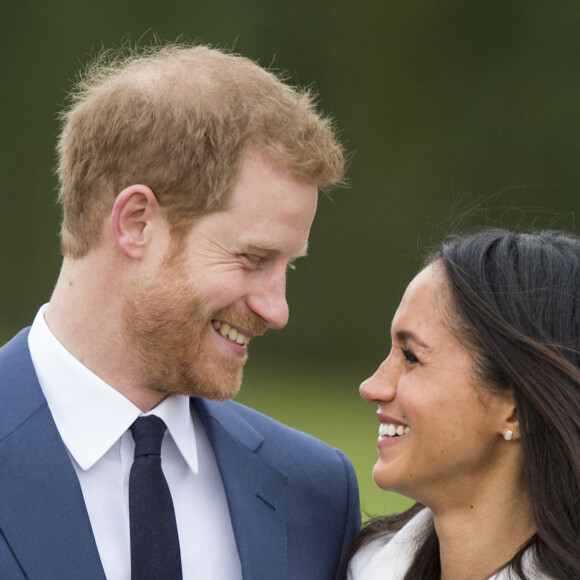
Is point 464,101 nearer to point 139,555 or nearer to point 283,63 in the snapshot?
point 283,63

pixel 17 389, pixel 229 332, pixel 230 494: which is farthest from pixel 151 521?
pixel 229 332

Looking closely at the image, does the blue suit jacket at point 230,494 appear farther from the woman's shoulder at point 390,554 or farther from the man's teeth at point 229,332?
the man's teeth at point 229,332

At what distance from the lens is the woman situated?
8.38 ft

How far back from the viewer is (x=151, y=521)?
2.47 m

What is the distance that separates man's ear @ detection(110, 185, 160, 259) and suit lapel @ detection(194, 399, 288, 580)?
0.47 metres

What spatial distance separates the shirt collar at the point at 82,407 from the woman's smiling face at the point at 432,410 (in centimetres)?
49

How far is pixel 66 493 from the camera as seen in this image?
7.91ft

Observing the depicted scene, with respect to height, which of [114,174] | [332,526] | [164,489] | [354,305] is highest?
[114,174]

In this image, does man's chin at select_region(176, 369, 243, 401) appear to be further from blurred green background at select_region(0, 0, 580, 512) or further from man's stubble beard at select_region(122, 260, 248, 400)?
blurred green background at select_region(0, 0, 580, 512)

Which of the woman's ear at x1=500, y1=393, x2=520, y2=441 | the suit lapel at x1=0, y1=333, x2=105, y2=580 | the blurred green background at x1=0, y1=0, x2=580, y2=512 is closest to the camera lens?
the suit lapel at x1=0, y1=333, x2=105, y2=580

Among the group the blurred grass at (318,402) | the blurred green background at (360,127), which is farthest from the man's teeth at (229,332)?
the blurred green background at (360,127)

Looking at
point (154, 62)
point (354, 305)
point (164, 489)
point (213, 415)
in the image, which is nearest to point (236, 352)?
point (213, 415)

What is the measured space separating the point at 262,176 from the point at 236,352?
44 cm

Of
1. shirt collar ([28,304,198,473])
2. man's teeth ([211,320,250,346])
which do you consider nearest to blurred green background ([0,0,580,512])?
man's teeth ([211,320,250,346])
